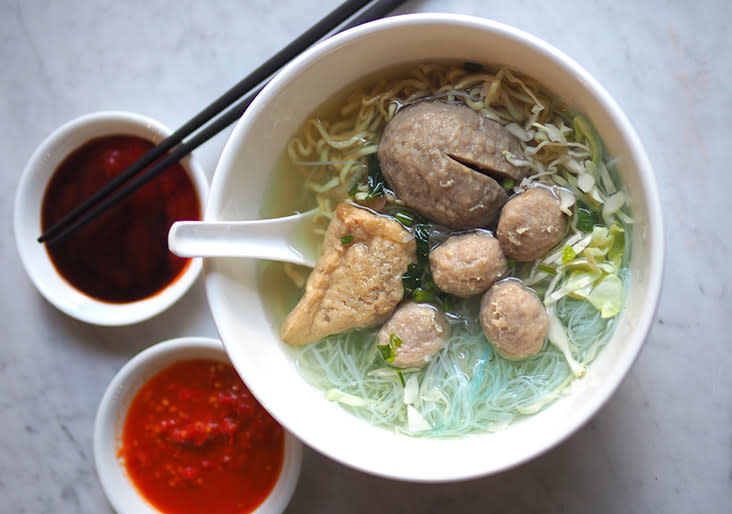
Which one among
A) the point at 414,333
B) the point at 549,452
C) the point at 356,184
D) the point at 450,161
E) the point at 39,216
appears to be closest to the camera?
the point at 450,161

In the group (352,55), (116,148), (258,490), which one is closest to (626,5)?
(352,55)

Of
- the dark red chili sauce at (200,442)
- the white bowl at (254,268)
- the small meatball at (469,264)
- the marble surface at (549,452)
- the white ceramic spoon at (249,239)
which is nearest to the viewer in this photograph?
the white bowl at (254,268)

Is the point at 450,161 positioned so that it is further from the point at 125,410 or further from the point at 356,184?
the point at 125,410

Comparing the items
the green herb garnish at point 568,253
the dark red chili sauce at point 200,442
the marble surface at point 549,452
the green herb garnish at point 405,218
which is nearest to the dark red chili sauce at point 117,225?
the marble surface at point 549,452

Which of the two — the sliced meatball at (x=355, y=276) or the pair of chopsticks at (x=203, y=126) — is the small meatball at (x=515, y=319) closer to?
the sliced meatball at (x=355, y=276)

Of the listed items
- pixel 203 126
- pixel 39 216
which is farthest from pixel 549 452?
pixel 39 216

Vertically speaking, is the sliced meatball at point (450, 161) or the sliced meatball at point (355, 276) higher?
the sliced meatball at point (450, 161)

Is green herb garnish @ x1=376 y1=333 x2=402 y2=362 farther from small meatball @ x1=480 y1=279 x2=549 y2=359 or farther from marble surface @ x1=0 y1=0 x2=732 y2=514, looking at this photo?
marble surface @ x1=0 y1=0 x2=732 y2=514
